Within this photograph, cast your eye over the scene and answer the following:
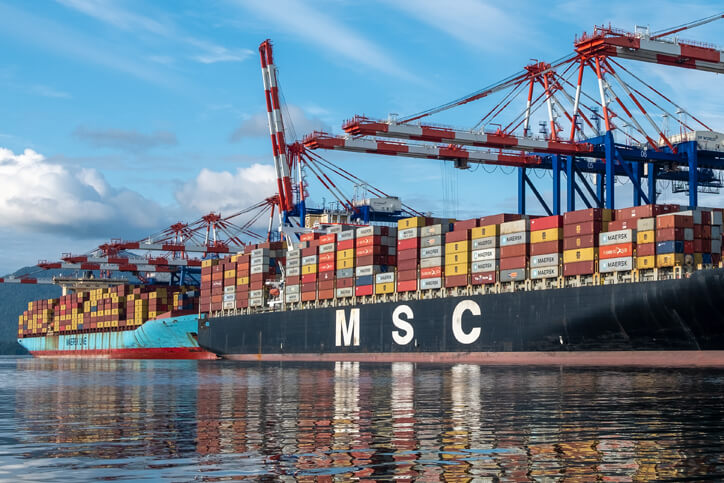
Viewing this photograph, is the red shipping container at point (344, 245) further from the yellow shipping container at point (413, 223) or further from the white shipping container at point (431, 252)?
the white shipping container at point (431, 252)

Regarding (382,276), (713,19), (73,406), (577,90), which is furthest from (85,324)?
(73,406)

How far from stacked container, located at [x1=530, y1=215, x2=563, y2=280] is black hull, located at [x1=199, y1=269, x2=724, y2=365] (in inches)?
65.4

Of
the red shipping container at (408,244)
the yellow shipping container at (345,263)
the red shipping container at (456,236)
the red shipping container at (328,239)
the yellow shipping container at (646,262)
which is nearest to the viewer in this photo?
the yellow shipping container at (646,262)

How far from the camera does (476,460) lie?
12.5 meters

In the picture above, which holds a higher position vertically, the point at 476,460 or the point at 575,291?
the point at 575,291

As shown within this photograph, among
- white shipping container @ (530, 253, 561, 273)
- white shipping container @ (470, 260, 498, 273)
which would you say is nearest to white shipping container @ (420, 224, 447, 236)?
white shipping container @ (470, 260, 498, 273)

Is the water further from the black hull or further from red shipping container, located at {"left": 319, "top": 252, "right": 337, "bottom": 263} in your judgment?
red shipping container, located at {"left": 319, "top": 252, "right": 337, "bottom": 263}

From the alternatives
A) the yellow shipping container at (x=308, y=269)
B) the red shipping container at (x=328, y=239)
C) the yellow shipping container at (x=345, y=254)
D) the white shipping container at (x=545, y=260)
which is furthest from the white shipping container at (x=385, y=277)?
the white shipping container at (x=545, y=260)

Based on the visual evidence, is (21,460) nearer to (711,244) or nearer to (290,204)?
(711,244)

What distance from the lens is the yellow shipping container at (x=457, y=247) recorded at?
59438 mm

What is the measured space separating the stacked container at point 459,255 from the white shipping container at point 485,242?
0.59 meters

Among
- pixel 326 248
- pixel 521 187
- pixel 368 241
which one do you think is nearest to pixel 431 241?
pixel 368 241

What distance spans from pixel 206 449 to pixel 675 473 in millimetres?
7230

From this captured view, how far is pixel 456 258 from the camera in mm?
60312
